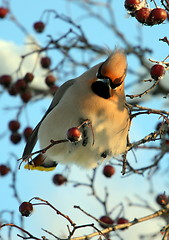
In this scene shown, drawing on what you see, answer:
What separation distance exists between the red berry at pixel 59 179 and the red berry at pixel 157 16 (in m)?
2.12

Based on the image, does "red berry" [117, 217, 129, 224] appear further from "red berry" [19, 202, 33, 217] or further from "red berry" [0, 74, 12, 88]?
"red berry" [0, 74, 12, 88]

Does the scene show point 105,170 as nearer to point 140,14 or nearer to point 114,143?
point 114,143

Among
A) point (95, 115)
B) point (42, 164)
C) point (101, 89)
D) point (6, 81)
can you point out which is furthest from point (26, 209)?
point (6, 81)

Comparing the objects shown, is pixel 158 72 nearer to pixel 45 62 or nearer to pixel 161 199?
pixel 161 199

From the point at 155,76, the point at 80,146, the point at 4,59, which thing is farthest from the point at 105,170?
the point at 4,59

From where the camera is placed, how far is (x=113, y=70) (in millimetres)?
3871

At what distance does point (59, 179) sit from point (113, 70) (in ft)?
4.11

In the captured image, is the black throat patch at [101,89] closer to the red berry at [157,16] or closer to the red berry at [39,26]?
the red berry at [157,16]

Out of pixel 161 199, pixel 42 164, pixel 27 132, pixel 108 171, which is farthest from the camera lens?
pixel 27 132

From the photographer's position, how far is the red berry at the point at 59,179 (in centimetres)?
472

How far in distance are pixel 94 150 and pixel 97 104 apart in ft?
1.06

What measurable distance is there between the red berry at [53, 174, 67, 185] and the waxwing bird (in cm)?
60

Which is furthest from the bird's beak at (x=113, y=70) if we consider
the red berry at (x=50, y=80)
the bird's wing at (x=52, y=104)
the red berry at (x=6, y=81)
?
the red berry at (x=6, y=81)

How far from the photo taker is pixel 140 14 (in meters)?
2.88
